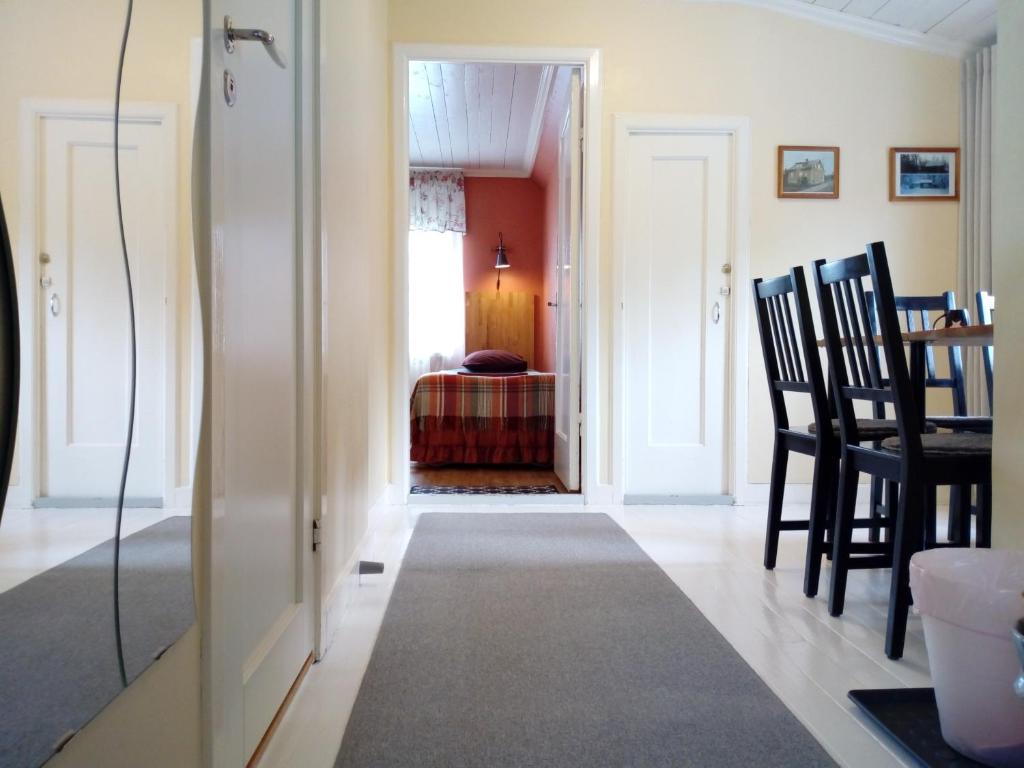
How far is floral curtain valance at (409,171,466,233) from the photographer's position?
704 cm

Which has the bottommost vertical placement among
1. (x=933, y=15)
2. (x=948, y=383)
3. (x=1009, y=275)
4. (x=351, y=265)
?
(x=948, y=383)

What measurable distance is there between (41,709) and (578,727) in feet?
2.97

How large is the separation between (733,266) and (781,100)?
2.86 ft

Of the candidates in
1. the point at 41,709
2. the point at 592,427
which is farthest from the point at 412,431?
the point at 41,709

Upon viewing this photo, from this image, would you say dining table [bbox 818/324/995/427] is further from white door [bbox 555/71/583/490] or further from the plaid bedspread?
the plaid bedspread

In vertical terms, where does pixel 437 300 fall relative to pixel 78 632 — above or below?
above

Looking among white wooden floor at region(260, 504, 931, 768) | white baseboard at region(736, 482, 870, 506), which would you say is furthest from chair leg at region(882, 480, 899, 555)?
white baseboard at region(736, 482, 870, 506)

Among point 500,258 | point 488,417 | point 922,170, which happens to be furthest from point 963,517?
point 500,258

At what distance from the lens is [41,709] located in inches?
22.4

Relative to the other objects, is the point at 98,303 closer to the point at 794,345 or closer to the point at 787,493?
the point at 794,345

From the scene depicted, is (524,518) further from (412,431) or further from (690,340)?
(412,431)

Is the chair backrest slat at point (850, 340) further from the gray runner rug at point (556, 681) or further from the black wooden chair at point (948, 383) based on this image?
the gray runner rug at point (556, 681)

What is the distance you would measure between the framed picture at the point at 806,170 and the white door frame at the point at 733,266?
0.18 metres

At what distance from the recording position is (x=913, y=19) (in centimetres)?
340
